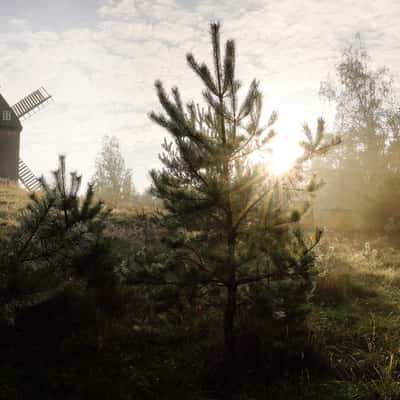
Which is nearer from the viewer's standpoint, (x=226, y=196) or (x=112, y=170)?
(x=226, y=196)

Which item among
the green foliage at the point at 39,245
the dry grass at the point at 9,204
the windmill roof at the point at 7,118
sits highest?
the windmill roof at the point at 7,118

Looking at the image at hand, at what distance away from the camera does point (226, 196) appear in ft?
16.6

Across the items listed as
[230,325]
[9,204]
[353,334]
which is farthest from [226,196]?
[9,204]

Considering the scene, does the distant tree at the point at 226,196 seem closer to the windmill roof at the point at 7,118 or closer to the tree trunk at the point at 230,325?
the tree trunk at the point at 230,325

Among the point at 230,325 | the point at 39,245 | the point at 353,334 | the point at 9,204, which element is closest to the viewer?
the point at 39,245

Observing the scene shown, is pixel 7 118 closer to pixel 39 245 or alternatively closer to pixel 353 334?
pixel 39 245

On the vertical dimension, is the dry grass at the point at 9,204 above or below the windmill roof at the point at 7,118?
below

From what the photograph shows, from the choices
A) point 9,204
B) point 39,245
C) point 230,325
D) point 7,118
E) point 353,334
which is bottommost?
point 353,334

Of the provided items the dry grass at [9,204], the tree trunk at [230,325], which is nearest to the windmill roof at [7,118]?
the dry grass at [9,204]

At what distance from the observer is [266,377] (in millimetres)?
5035

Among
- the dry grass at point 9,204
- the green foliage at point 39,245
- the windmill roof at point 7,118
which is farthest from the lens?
the windmill roof at point 7,118

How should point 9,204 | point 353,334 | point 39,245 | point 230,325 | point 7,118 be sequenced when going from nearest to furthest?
point 39,245 → point 230,325 → point 353,334 → point 9,204 → point 7,118

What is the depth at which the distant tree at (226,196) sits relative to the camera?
16.1ft

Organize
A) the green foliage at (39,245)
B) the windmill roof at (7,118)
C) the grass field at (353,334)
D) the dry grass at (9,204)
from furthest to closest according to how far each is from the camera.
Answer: the windmill roof at (7,118), the dry grass at (9,204), the grass field at (353,334), the green foliage at (39,245)
